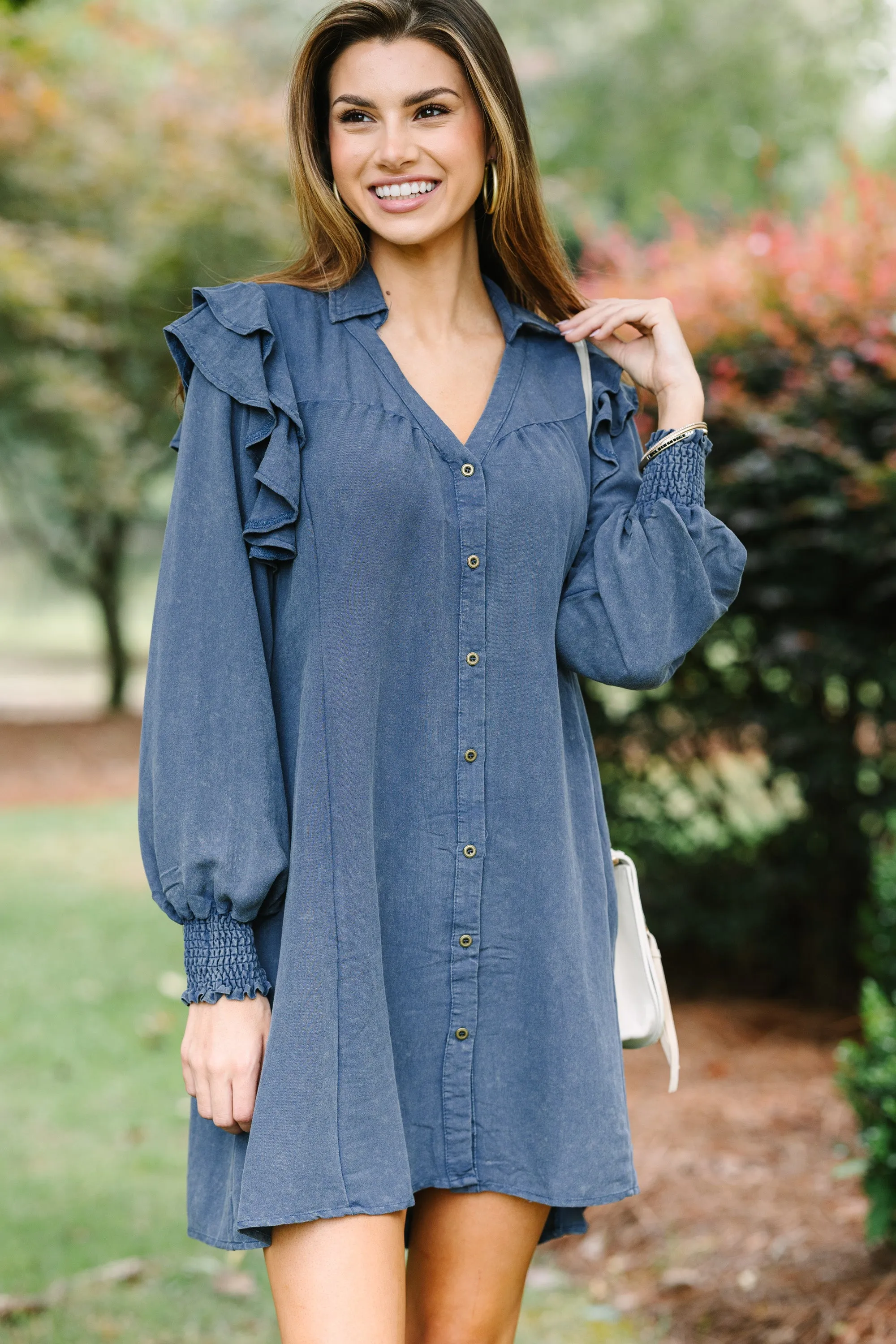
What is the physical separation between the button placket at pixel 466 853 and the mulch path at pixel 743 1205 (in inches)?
59.2

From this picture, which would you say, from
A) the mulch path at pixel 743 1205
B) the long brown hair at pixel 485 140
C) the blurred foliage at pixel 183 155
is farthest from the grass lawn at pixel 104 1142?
the blurred foliage at pixel 183 155

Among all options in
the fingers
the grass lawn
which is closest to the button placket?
the fingers

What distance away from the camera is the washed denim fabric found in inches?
67.7

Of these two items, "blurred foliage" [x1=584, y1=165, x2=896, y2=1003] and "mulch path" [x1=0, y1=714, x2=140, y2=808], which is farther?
"mulch path" [x1=0, y1=714, x2=140, y2=808]

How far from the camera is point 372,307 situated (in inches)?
77.4

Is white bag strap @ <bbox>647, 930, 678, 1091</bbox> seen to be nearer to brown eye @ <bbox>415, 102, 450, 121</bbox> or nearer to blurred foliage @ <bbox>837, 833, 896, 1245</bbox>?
blurred foliage @ <bbox>837, 833, 896, 1245</bbox>

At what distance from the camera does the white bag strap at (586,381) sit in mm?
2088

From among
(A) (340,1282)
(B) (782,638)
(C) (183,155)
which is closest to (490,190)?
(A) (340,1282)

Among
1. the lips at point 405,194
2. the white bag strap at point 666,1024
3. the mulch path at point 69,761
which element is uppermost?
the lips at point 405,194

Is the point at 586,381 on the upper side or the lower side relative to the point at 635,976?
upper

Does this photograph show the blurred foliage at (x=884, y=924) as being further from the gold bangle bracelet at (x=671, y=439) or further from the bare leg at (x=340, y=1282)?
the bare leg at (x=340, y=1282)

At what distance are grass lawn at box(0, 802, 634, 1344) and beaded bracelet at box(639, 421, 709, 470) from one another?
2.13 meters

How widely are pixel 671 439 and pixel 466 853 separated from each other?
0.70 metres

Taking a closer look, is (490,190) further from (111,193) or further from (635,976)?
(111,193)
